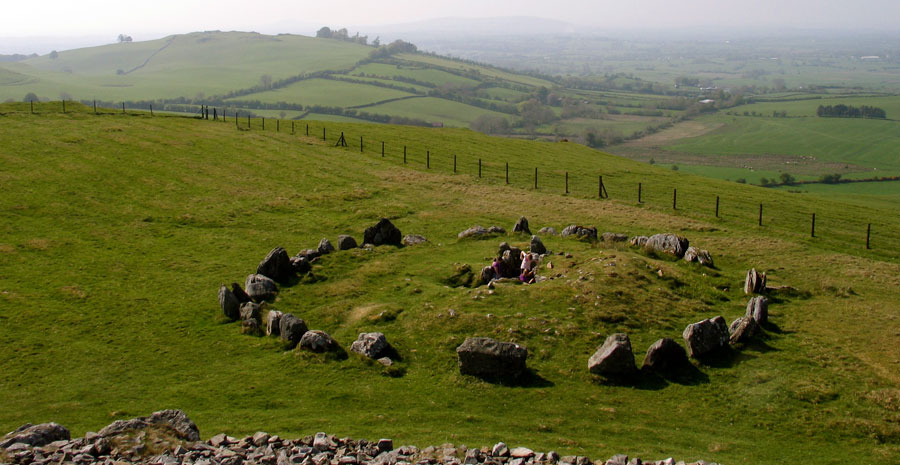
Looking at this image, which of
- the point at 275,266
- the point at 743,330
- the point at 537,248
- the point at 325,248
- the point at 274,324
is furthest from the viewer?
the point at 325,248

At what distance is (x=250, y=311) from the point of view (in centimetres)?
2591

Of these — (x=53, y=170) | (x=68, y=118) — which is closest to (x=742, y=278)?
(x=53, y=170)

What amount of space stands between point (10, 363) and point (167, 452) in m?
10.7

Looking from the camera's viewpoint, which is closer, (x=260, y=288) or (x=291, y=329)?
(x=291, y=329)

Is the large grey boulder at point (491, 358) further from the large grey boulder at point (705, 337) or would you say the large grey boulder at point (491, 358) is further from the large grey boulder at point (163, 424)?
the large grey boulder at point (163, 424)

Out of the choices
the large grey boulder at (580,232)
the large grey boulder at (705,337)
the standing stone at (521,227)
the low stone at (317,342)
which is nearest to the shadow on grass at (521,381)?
the large grey boulder at (705,337)

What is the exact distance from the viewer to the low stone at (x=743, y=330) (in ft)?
76.8

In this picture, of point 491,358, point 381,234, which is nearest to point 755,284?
point 491,358

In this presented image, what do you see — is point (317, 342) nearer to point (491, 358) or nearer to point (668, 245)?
point (491, 358)

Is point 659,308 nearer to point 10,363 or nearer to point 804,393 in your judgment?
point 804,393

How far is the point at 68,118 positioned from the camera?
68.1 metres

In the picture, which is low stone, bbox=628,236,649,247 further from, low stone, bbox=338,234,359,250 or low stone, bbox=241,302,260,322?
low stone, bbox=241,302,260,322

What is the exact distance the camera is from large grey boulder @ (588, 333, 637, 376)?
68.1 ft

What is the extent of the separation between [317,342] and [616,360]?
31.4ft
